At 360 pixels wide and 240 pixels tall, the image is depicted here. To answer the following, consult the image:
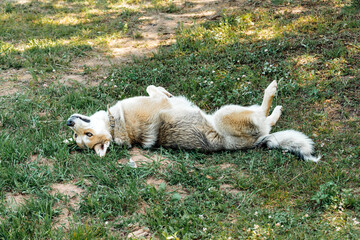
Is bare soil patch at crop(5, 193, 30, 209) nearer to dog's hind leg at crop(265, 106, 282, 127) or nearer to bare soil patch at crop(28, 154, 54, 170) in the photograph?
bare soil patch at crop(28, 154, 54, 170)

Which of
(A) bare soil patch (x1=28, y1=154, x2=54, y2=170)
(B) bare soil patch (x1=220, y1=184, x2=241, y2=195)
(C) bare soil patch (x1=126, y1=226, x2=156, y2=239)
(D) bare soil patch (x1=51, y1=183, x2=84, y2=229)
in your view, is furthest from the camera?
(A) bare soil patch (x1=28, y1=154, x2=54, y2=170)

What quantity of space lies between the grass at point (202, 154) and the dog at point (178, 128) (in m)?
0.17

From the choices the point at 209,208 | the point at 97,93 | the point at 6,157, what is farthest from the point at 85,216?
the point at 97,93

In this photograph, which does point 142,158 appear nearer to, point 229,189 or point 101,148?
point 101,148

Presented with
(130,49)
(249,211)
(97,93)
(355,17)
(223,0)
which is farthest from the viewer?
(223,0)

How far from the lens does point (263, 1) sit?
29.0 ft

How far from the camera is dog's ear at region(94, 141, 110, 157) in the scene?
5.27m

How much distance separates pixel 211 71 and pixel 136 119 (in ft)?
7.05

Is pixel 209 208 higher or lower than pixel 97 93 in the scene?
lower

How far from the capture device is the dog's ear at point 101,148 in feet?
17.3

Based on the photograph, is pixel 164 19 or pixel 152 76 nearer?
pixel 152 76

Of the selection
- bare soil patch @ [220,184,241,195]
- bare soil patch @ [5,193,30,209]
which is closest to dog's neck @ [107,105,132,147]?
bare soil patch @ [5,193,30,209]

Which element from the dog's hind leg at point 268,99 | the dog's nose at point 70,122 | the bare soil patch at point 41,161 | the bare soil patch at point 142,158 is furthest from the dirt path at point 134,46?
the dog's hind leg at point 268,99

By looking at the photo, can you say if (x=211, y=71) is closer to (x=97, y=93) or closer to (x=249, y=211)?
(x=97, y=93)
